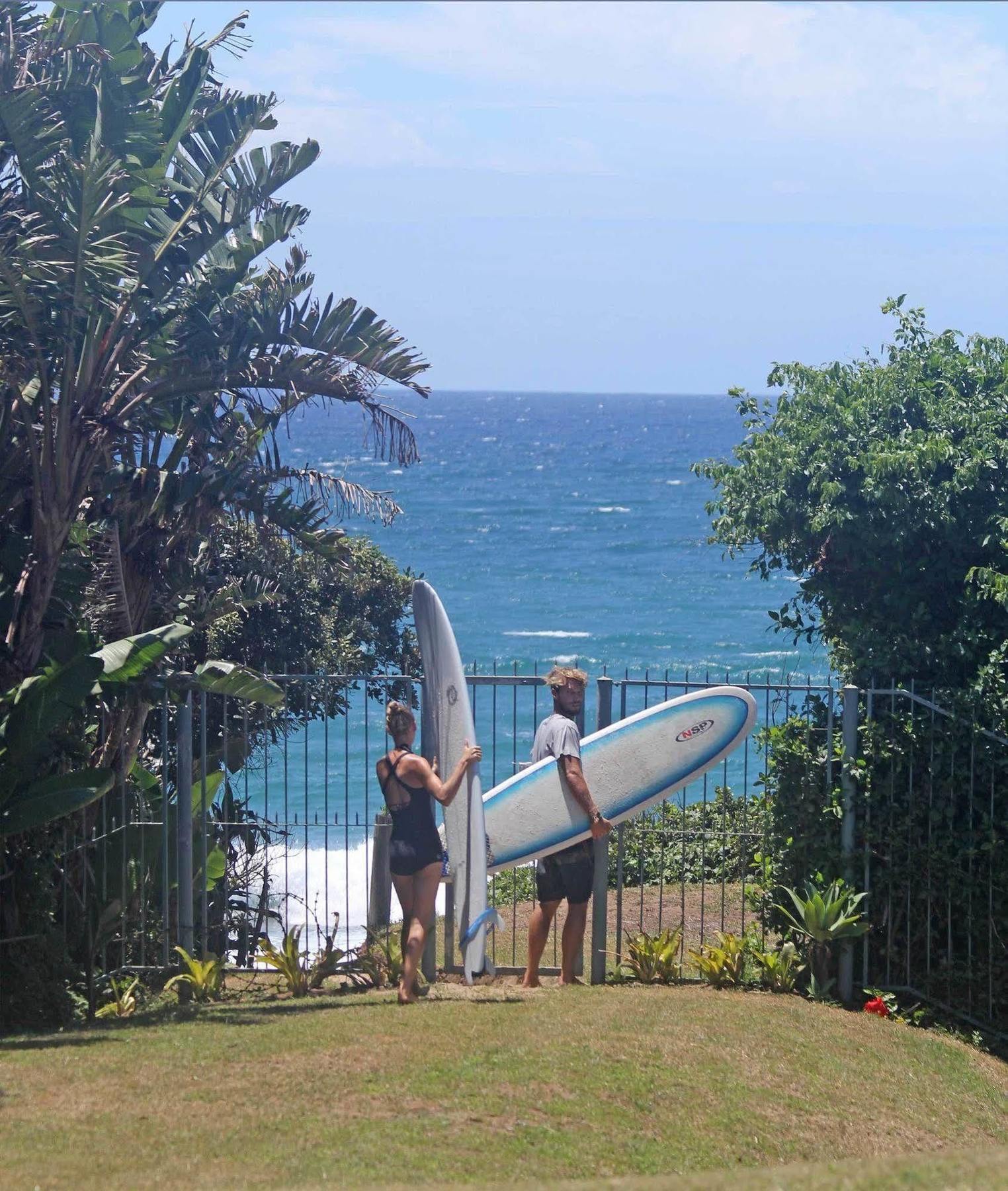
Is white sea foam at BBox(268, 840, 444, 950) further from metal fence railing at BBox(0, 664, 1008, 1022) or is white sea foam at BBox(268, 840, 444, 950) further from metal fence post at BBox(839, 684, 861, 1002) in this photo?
metal fence post at BBox(839, 684, 861, 1002)

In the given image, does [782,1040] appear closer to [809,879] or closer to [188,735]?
[809,879]

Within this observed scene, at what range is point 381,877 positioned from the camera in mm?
9273

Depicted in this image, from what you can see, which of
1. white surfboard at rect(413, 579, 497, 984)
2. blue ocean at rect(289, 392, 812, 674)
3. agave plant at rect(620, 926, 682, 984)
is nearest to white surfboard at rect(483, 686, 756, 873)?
white surfboard at rect(413, 579, 497, 984)

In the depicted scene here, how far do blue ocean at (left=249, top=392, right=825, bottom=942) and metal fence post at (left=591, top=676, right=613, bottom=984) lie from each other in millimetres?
457

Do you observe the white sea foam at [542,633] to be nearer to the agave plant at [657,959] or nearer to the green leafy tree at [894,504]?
the green leafy tree at [894,504]

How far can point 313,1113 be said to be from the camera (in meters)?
6.00

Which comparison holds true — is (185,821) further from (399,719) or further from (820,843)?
(820,843)

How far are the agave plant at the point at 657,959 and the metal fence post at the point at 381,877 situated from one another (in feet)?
5.38

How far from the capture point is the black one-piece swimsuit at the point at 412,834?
8141 millimetres

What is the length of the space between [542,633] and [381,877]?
43007 mm

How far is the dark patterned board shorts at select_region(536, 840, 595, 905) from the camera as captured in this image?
8.84 metres

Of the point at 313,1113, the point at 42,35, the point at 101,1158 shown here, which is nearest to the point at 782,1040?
the point at 313,1113

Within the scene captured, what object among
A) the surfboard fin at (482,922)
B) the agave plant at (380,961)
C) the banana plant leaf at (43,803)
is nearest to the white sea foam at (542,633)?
the agave plant at (380,961)

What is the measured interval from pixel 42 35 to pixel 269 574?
4.77m
